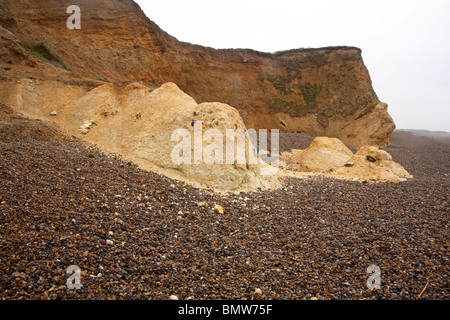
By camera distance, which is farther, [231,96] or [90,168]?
[231,96]

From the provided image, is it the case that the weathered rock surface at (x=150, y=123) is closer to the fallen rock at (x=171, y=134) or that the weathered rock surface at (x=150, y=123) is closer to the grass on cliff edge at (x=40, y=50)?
the fallen rock at (x=171, y=134)

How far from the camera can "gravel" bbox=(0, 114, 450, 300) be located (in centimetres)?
350

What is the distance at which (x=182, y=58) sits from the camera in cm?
2858

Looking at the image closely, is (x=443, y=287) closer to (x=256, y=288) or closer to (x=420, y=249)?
(x=420, y=249)

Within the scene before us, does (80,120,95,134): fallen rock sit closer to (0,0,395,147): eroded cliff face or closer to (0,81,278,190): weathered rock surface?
(0,81,278,190): weathered rock surface

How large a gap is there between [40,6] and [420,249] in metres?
25.4

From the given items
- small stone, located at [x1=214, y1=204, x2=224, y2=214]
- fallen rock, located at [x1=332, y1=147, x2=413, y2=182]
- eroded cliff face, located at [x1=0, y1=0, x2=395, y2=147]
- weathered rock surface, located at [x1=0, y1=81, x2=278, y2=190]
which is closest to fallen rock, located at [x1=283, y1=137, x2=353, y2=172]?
fallen rock, located at [x1=332, y1=147, x2=413, y2=182]

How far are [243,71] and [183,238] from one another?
3137 cm

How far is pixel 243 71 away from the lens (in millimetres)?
33125

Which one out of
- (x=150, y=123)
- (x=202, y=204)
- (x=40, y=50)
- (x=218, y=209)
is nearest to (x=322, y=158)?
(x=150, y=123)

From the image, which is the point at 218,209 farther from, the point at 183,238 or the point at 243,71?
the point at 243,71

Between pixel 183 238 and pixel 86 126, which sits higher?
pixel 86 126

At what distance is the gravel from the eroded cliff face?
15.5 meters
